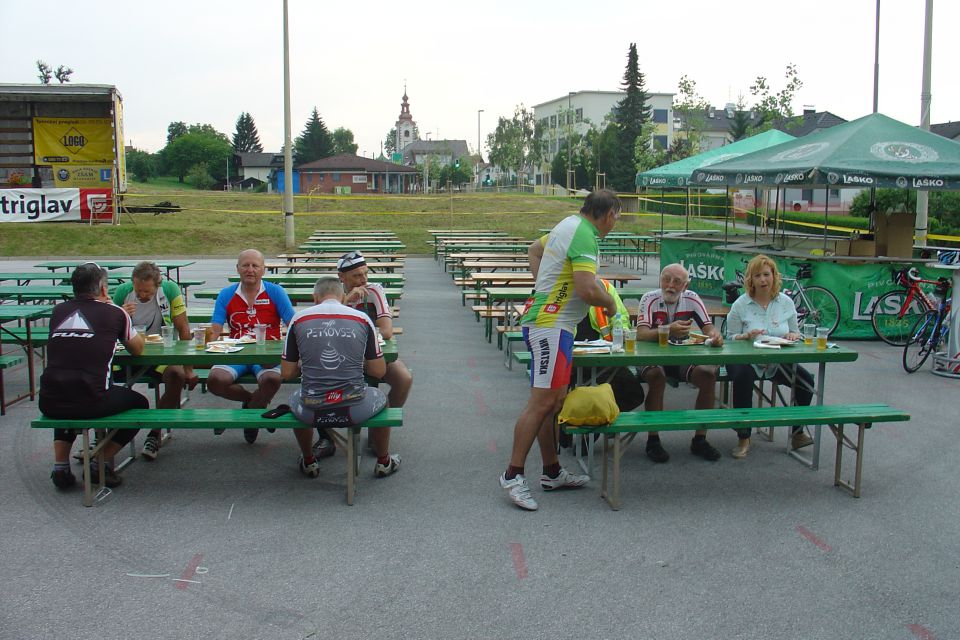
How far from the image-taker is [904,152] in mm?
11875

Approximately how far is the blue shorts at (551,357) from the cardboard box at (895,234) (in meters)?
9.25

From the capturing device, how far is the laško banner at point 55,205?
2703cm

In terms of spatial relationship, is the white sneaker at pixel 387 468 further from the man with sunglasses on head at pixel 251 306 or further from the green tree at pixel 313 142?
the green tree at pixel 313 142

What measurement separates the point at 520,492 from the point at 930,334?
20.8 feet

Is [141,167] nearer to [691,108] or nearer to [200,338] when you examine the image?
[691,108]

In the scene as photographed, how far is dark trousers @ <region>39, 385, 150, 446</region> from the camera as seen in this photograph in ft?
16.5

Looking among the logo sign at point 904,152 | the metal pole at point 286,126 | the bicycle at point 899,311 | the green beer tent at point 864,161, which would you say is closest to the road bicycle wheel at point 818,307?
the bicycle at point 899,311

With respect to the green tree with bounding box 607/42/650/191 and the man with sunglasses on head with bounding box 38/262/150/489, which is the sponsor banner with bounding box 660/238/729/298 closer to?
the man with sunglasses on head with bounding box 38/262/150/489

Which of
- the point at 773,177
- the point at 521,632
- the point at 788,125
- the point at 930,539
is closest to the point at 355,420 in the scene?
the point at 521,632

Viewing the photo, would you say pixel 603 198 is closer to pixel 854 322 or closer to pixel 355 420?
pixel 355 420

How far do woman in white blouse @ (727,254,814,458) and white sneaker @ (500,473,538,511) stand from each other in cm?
189

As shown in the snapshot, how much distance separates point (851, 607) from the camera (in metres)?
3.89

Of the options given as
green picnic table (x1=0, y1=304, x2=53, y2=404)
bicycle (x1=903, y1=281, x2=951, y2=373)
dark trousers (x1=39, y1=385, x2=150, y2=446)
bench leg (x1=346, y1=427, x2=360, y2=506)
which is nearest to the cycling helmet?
bicycle (x1=903, y1=281, x2=951, y2=373)

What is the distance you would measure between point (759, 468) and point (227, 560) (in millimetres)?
3552
